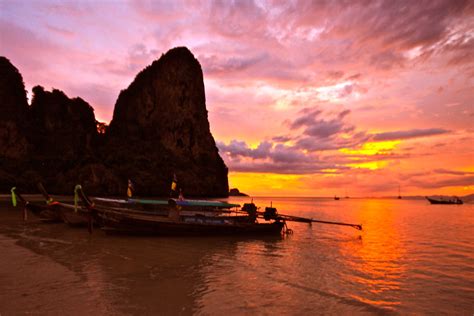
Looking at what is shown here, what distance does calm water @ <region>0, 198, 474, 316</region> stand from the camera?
26.2ft

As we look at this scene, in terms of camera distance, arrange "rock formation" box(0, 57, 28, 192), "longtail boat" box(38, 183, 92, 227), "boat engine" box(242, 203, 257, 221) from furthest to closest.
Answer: "rock formation" box(0, 57, 28, 192), "boat engine" box(242, 203, 257, 221), "longtail boat" box(38, 183, 92, 227)

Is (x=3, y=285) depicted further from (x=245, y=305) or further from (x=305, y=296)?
(x=305, y=296)

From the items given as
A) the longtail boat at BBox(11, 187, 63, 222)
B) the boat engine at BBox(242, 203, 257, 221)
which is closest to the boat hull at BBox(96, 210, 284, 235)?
the boat engine at BBox(242, 203, 257, 221)

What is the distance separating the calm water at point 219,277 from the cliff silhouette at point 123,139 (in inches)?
2550

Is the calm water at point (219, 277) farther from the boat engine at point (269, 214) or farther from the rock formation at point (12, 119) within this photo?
the rock formation at point (12, 119)

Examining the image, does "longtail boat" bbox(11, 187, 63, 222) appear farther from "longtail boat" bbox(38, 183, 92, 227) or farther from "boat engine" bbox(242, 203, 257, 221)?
"boat engine" bbox(242, 203, 257, 221)

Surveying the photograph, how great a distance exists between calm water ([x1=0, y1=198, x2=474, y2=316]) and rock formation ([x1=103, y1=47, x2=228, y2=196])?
73.8 meters

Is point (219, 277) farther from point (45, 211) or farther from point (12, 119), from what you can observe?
point (12, 119)

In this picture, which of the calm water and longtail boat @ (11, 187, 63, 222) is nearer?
the calm water

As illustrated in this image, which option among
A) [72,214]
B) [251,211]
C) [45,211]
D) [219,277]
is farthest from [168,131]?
[219,277]

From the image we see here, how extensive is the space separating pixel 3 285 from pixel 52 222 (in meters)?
16.8

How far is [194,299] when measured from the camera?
27.4 feet

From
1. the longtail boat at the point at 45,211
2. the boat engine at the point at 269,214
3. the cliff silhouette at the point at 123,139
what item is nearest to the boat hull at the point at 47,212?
the longtail boat at the point at 45,211

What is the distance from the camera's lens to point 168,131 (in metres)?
99.8
